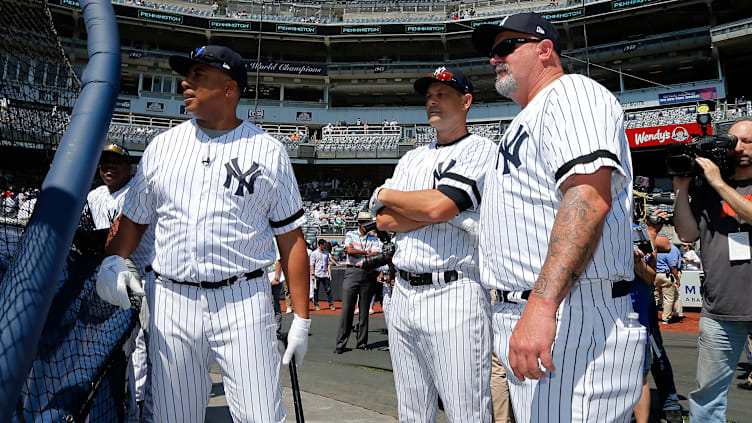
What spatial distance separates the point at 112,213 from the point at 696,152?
4086 millimetres

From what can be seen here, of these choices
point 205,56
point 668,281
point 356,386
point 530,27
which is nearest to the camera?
point 530,27

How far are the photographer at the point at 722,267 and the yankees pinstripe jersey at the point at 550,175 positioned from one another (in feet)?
5.72

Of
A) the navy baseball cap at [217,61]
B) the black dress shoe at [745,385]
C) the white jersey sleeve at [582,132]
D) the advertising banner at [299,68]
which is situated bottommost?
the black dress shoe at [745,385]

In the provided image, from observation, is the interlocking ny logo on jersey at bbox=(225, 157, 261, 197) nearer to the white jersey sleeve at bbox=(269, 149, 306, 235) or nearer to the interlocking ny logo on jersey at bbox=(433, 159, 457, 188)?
the white jersey sleeve at bbox=(269, 149, 306, 235)

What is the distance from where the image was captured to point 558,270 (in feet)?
5.19

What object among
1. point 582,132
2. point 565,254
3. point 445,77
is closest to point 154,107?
point 445,77

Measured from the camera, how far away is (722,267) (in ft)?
10.6

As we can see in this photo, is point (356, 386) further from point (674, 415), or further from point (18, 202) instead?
point (18, 202)

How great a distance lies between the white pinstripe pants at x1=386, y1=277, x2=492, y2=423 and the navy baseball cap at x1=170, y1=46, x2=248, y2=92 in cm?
138

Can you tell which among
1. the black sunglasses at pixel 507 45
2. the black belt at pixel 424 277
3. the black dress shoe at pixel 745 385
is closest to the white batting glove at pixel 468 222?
the black belt at pixel 424 277

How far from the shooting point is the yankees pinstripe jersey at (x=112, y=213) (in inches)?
153

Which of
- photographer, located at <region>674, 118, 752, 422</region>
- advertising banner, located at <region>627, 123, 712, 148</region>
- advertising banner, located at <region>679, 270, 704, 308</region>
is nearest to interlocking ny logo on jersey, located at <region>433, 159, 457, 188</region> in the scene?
photographer, located at <region>674, 118, 752, 422</region>

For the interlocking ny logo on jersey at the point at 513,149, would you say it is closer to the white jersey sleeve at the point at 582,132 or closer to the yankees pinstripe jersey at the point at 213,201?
the white jersey sleeve at the point at 582,132

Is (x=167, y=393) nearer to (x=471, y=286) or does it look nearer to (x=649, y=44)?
(x=471, y=286)
